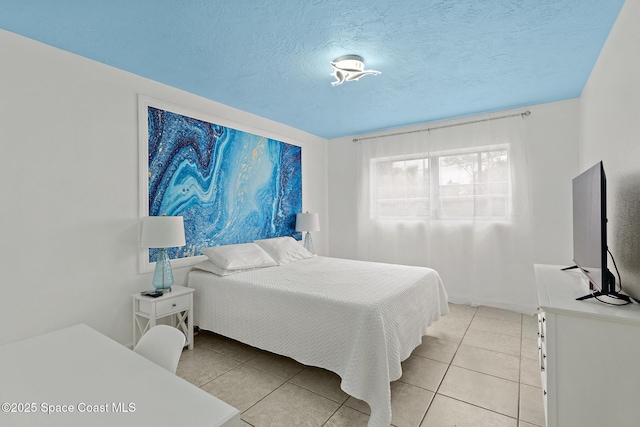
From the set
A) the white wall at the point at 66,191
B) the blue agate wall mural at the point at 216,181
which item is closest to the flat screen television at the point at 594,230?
the blue agate wall mural at the point at 216,181

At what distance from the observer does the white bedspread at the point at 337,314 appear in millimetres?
1880

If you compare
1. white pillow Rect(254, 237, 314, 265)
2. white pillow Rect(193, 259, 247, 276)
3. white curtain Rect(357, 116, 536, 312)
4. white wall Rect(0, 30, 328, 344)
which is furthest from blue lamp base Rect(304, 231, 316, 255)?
white wall Rect(0, 30, 328, 344)

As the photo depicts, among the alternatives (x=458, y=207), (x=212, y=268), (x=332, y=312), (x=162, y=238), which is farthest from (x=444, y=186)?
(x=162, y=238)

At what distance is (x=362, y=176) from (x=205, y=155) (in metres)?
2.48

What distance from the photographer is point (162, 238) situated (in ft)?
8.34

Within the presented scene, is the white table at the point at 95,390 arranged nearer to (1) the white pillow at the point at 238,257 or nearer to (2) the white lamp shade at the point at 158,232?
(2) the white lamp shade at the point at 158,232

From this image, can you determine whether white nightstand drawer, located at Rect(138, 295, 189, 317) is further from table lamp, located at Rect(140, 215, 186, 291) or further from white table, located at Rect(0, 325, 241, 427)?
white table, located at Rect(0, 325, 241, 427)

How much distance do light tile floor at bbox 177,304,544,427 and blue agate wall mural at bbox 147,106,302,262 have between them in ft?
3.88

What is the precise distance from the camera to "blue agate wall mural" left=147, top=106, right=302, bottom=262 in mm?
2914

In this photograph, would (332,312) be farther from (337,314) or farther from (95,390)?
(95,390)

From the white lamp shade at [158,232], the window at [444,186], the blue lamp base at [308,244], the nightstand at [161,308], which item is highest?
A: the window at [444,186]

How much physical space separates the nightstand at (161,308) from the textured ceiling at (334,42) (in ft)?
6.45

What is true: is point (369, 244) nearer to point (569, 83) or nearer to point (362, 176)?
point (362, 176)

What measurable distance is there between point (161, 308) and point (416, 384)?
6.96ft
